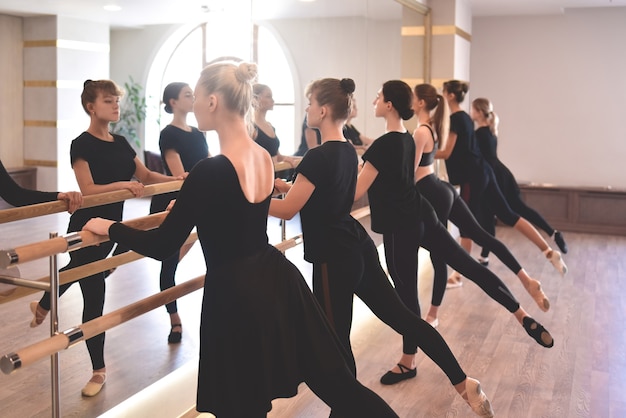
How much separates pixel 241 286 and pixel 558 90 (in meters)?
8.10

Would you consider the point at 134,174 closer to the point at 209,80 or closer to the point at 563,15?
the point at 209,80

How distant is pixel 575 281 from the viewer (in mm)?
6457

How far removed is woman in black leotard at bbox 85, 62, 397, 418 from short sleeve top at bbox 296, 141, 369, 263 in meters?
0.57

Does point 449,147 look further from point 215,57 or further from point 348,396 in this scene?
point 348,396

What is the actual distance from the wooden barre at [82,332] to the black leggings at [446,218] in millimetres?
2042

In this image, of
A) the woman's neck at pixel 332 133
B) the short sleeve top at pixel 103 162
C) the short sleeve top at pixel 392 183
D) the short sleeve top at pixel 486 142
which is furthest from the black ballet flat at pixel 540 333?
the short sleeve top at pixel 486 142

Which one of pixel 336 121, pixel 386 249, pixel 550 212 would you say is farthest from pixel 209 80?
pixel 550 212

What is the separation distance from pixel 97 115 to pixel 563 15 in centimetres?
767

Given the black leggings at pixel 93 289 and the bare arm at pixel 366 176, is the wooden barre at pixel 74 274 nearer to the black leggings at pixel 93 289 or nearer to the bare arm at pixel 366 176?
the black leggings at pixel 93 289

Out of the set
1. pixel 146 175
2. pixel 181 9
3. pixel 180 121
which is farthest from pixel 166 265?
pixel 181 9

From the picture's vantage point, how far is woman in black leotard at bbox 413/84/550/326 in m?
4.49

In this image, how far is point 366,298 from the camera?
3.12 metres

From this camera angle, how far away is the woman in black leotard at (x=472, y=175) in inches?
232

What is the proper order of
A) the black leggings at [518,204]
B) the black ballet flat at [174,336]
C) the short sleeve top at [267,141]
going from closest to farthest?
the black ballet flat at [174,336]
the short sleeve top at [267,141]
the black leggings at [518,204]
